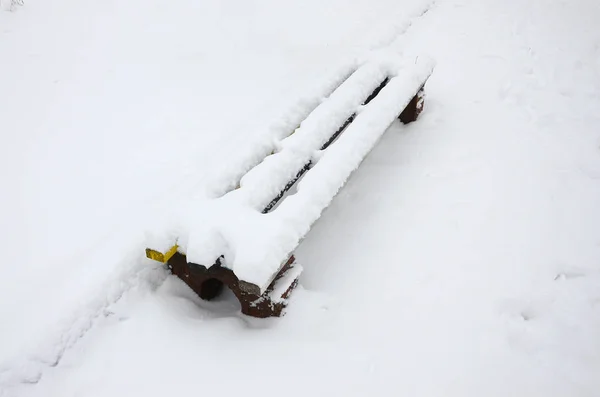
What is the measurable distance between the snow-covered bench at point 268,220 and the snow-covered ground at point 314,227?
0.13 m

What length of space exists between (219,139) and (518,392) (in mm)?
2212

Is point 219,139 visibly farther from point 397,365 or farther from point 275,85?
point 397,365

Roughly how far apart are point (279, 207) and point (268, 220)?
91 millimetres

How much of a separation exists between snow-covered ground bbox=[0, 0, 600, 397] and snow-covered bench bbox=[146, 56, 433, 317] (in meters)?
0.13

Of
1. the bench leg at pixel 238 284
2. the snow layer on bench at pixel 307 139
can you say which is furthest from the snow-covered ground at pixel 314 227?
the snow layer on bench at pixel 307 139

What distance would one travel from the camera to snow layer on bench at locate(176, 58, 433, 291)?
167 cm

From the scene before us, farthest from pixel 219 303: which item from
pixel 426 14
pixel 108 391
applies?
pixel 426 14

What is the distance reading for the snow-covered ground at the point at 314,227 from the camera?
171cm

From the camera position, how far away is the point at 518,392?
1.63 m

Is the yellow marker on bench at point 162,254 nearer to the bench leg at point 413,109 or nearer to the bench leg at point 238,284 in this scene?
the bench leg at point 238,284

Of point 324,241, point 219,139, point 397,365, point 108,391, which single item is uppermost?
point 219,139

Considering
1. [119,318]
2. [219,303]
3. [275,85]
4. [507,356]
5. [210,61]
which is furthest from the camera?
[210,61]

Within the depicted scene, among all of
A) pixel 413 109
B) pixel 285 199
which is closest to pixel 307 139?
pixel 285 199

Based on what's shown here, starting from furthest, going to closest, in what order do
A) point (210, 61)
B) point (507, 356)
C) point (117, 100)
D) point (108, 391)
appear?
point (210, 61) → point (117, 100) → point (507, 356) → point (108, 391)
